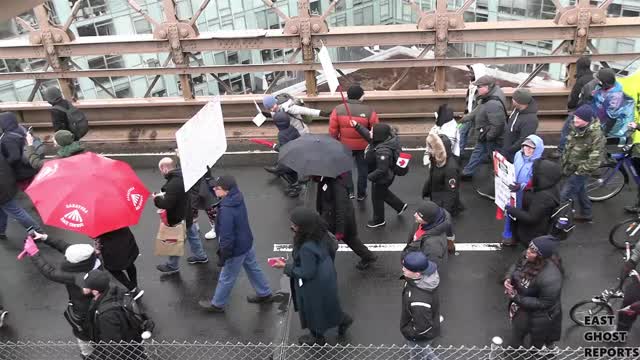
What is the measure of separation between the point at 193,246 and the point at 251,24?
11775mm

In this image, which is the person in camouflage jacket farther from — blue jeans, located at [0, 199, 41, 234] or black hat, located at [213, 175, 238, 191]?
blue jeans, located at [0, 199, 41, 234]

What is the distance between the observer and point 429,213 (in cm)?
572

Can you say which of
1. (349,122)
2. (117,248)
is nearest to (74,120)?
(117,248)

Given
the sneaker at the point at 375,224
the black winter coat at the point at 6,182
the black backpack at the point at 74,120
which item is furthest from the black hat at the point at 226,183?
the black backpack at the point at 74,120

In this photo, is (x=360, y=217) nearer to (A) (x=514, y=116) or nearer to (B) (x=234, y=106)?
(A) (x=514, y=116)

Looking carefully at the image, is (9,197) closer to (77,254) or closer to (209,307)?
(77,254)

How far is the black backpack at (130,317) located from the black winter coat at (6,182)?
334 cm

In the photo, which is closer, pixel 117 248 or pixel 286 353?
pixel 286 353

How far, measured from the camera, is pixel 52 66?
10.4 metres

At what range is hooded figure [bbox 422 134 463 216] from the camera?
7.12 meters

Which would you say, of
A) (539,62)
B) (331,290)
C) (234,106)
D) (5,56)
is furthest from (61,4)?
(331,290)

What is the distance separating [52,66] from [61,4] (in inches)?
344

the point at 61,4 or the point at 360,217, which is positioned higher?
the point at 61,4

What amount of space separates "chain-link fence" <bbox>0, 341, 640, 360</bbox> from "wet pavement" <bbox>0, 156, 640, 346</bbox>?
0.73 ft
